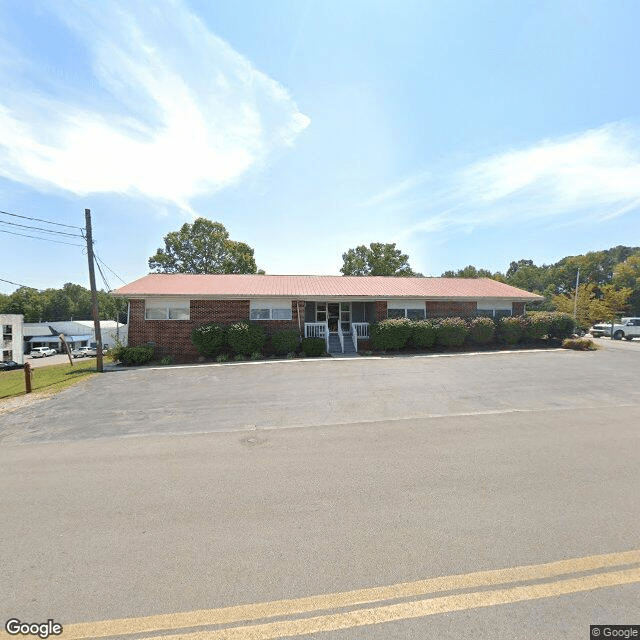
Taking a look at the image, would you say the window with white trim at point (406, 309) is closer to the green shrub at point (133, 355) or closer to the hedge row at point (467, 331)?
the hedge row at point (467, 331)

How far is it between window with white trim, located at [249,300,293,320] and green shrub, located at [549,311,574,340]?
50.3ft

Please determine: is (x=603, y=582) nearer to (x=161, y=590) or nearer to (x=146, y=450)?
(x=161, y=590)

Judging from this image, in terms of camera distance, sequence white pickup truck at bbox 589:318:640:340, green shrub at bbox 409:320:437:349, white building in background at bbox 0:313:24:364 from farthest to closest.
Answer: white building in background at bbox 0:313:24:364, white pickup truck at bbox 589:318:640:340, green shrub at bbox 409:320:437:349

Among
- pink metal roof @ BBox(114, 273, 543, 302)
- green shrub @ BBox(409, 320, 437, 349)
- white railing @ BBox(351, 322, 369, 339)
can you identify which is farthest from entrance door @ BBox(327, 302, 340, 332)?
green shrub @ BBox(409, 320, 437, 349)

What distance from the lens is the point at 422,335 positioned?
16688 mm

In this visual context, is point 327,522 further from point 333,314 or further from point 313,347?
A: point 333,314

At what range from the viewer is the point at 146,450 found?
5.07 m

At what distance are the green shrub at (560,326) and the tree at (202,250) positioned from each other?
29696mm

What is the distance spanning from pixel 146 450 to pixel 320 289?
14.4 metres

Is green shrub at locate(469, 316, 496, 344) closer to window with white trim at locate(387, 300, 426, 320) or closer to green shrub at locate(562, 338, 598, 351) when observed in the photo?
window with white trim at locate(387, 300, 426, 320)

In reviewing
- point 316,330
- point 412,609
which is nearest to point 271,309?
point 316,330

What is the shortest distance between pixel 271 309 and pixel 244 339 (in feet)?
7.95

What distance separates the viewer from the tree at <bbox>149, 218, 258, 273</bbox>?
3728cm

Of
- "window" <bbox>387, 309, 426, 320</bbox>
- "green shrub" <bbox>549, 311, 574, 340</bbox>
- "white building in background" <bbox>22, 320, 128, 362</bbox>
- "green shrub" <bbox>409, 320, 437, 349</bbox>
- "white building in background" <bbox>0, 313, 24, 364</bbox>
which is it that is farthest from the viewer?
"white building in background" <bbox>22, 320, 128, 362</bbox>
